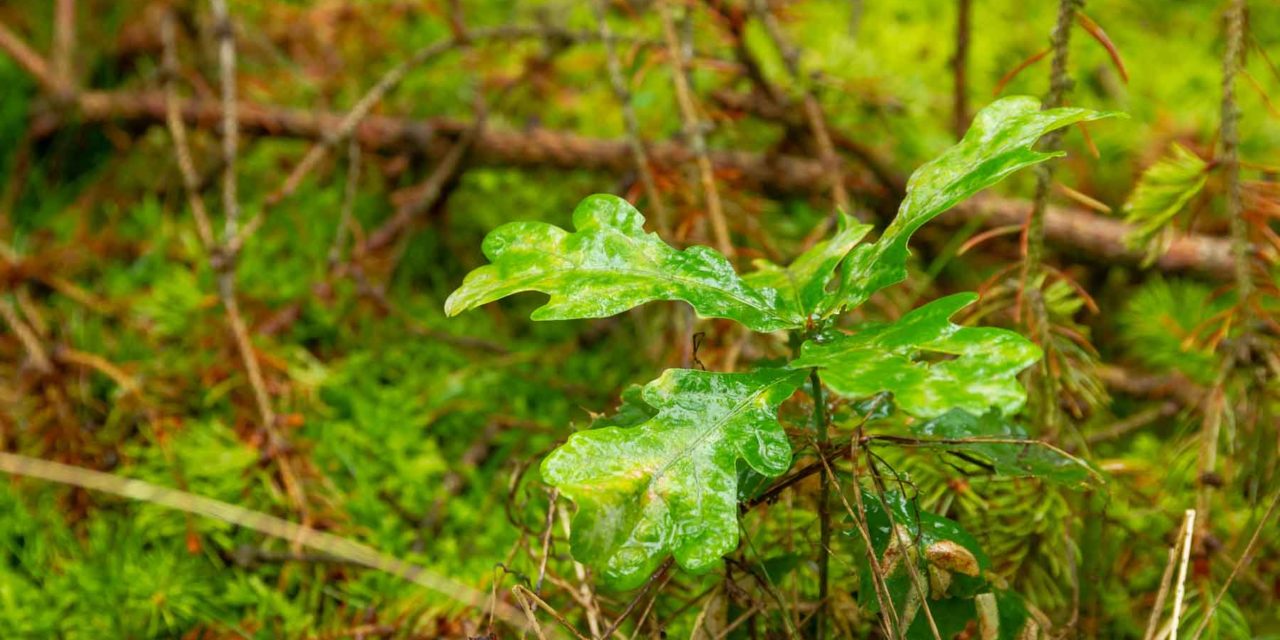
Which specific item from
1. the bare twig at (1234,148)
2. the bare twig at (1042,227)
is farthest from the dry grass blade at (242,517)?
the bare twig at (1234,148)

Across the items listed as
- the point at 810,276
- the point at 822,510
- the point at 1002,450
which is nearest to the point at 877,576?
the point at 822,510

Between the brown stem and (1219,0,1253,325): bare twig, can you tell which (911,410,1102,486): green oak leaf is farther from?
(1219,0,1253,325): bare twig

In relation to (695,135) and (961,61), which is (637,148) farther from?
(961,61)

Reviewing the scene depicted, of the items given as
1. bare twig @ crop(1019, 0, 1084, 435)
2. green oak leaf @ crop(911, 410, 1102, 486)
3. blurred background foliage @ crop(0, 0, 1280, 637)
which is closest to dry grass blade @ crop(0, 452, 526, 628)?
blurred background foliage @ crop(0, 0, 1280, 637)

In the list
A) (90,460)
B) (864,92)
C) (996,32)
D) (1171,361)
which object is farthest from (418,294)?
(996,32)

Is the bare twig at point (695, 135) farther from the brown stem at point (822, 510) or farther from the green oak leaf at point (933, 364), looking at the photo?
the green oak leaf at point (933, 364)

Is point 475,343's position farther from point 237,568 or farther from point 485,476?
point 237,568
